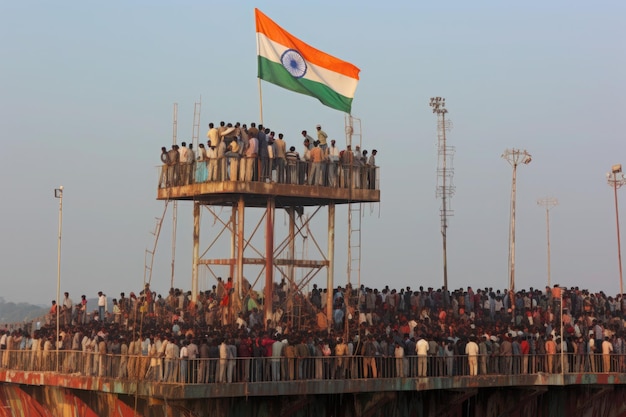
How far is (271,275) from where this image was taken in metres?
46.1

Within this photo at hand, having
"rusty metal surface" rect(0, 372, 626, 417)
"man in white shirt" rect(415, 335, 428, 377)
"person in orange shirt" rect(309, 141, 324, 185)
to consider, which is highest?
"person in orange shirt" rect(309, 141, 324, 185)

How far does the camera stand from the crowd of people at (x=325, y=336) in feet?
121

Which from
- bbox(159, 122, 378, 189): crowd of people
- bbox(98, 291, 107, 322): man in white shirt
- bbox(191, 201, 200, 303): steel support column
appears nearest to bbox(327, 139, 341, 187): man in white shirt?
bbox(159, 122, 378, 189): crowd of people

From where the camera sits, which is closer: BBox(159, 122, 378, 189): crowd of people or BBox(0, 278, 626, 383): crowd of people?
BBox(0, 278, 626, 383): crowd of people

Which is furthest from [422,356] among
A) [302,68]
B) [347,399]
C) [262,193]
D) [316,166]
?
[302,68]

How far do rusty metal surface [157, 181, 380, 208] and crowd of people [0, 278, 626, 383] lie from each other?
10.8 feet

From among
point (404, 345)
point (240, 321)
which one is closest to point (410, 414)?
point (404, 345)

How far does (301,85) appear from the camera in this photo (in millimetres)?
47844

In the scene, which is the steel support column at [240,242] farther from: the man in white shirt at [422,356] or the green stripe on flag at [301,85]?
the man in white shirt at [422,356]

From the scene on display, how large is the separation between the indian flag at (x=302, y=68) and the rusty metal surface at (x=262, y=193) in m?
3.52

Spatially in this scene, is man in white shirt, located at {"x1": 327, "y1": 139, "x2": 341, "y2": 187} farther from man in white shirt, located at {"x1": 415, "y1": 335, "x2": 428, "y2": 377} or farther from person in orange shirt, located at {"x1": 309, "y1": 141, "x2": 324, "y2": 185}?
man in white shirt, located at {"x1": 415, "y1": 335, "x2": 428, "y2": 377}

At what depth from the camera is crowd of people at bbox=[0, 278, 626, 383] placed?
36781 millimetres

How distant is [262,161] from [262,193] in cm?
114

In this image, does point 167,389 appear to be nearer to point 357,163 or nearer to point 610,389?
point 357,163
